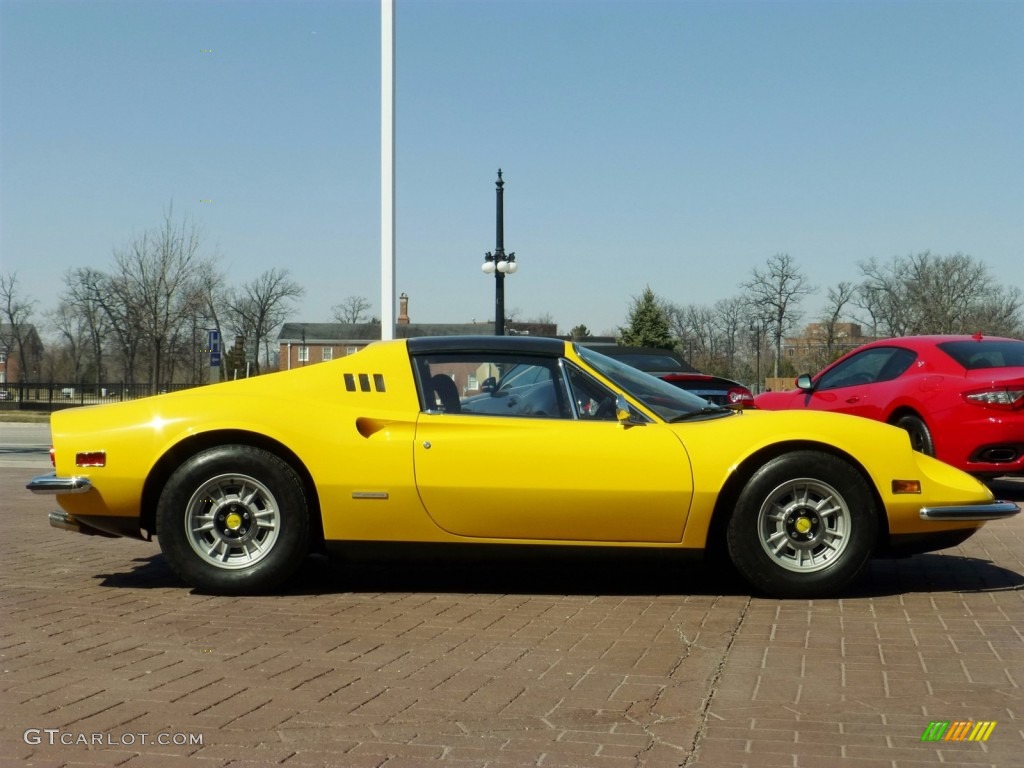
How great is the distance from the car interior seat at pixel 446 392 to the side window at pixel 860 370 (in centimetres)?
611

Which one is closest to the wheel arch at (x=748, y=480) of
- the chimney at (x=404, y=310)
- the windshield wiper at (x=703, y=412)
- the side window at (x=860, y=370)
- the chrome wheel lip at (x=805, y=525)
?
the chrome wheel lip at (x=805, y=525)

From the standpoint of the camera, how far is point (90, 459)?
563 centimetres

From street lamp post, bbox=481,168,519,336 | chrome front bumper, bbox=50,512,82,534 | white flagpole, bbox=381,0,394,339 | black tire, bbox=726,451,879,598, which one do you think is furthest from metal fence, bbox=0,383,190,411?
black tire, bbox=726,451,879,598

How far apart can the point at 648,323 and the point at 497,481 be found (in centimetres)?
7427

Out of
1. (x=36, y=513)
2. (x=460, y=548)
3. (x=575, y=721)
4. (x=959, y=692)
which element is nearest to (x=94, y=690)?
(x=575, y=721)

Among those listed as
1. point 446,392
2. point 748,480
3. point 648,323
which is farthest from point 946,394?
point 648,323

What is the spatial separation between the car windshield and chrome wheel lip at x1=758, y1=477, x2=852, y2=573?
66 centimetres

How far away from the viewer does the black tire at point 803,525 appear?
5508 millimetres

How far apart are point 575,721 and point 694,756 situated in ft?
1.56

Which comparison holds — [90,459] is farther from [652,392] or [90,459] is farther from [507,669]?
[652,392]

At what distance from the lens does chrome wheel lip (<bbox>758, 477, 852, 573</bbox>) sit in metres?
5.54

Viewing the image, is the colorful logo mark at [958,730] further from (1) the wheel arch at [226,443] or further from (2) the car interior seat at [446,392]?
(1) the wheel arch at [226,443]

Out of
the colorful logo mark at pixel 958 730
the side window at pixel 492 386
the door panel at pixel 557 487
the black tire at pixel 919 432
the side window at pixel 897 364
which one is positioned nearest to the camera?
the colorful logo mark at pixel 958 730

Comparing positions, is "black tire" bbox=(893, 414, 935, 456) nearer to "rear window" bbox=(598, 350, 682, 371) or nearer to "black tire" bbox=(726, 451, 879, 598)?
"rear window" bbox=(598, 350, 682, 371)
